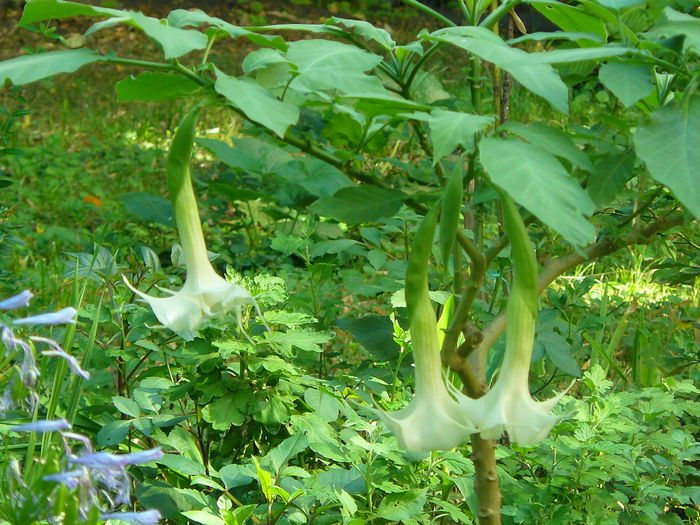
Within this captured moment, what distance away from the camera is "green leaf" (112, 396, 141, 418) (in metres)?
1.62

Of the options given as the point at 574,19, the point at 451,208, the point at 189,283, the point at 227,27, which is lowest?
the point at 189,283

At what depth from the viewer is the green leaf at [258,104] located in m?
0.85

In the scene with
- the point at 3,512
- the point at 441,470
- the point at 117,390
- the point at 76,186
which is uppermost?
the point at 3,512

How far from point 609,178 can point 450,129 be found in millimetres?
295

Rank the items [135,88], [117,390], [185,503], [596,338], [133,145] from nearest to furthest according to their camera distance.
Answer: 1. [135,88]
2. [185,503]
3. [117,390]
4. [596,338]
5. [133,145]

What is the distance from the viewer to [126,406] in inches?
64.5

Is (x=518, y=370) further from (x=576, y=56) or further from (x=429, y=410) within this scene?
(x=576, y=56)

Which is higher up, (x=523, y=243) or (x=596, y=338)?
(x=523, y=243)

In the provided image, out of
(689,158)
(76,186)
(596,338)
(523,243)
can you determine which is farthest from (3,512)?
(76,186)

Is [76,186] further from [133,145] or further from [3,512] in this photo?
[3,512]

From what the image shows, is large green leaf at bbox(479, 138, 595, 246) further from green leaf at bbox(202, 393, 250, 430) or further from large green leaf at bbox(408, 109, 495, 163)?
green leaf at bbox(202, 393, 250, 430)

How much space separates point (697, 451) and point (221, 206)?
105 inches

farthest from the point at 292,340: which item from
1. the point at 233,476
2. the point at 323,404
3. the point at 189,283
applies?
the point at 189,283

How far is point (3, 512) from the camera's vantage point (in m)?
1.04
